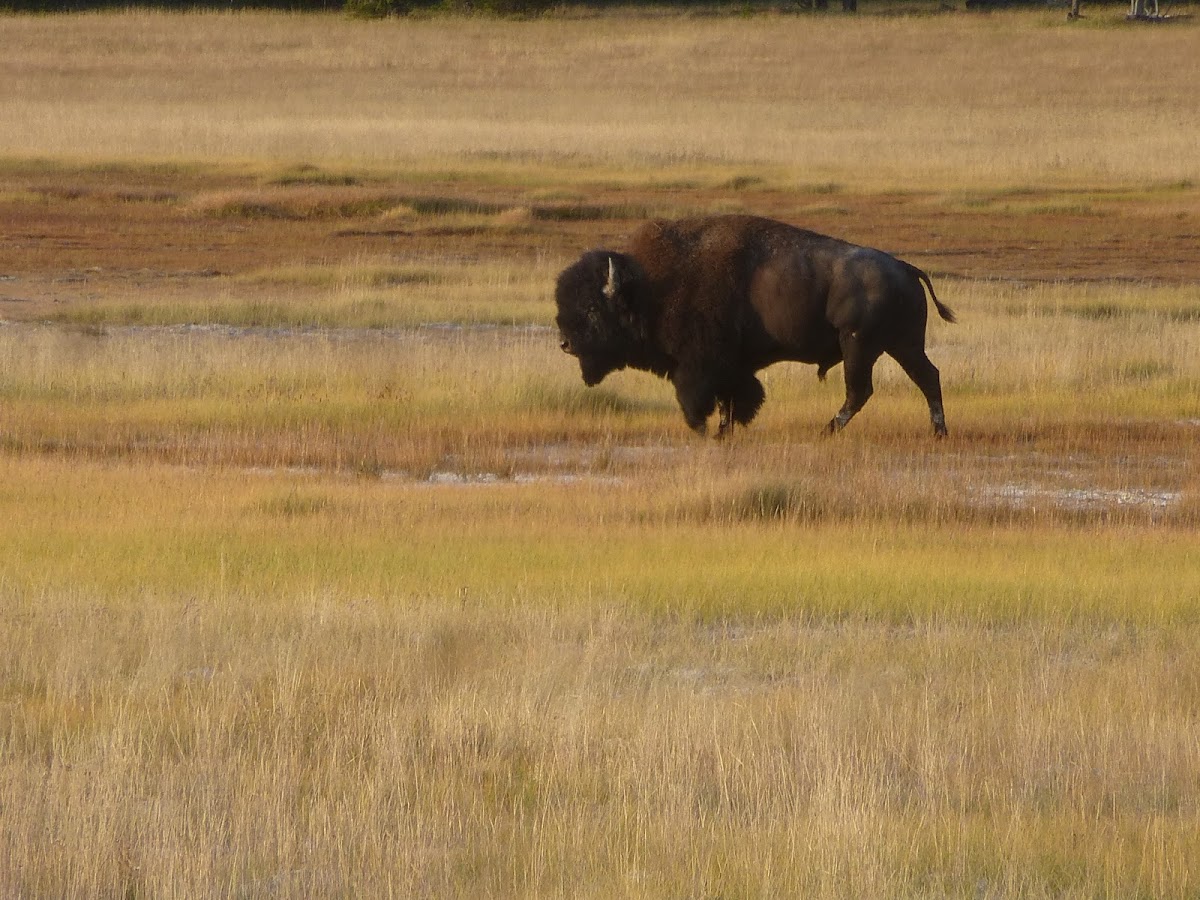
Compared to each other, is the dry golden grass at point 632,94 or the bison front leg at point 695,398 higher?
the bison front leg at point 695,398

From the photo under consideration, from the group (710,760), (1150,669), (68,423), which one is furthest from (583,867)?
(68,423)

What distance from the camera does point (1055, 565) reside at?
10336mm

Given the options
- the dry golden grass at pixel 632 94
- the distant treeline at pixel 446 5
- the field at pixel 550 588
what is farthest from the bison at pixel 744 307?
the distant treeline at pixel 446 5

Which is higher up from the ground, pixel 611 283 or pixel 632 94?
pixel 611 283

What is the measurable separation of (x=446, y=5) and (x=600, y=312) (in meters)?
69.3

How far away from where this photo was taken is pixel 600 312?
49.3 feet

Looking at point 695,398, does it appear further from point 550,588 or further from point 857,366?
point 550,588

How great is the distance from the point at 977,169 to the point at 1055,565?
110ft

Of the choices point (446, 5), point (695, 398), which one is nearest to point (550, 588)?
point (695, 398)

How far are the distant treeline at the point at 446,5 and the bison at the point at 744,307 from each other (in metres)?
65.9

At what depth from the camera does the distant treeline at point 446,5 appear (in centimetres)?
8006

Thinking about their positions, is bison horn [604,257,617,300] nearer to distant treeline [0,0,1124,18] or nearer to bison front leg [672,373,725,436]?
bison front leg [672,373,725,436]

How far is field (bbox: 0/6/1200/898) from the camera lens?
5844 mm

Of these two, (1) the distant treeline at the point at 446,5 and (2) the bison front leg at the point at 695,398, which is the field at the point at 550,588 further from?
(1) the distant treeline at the point at 446,5
